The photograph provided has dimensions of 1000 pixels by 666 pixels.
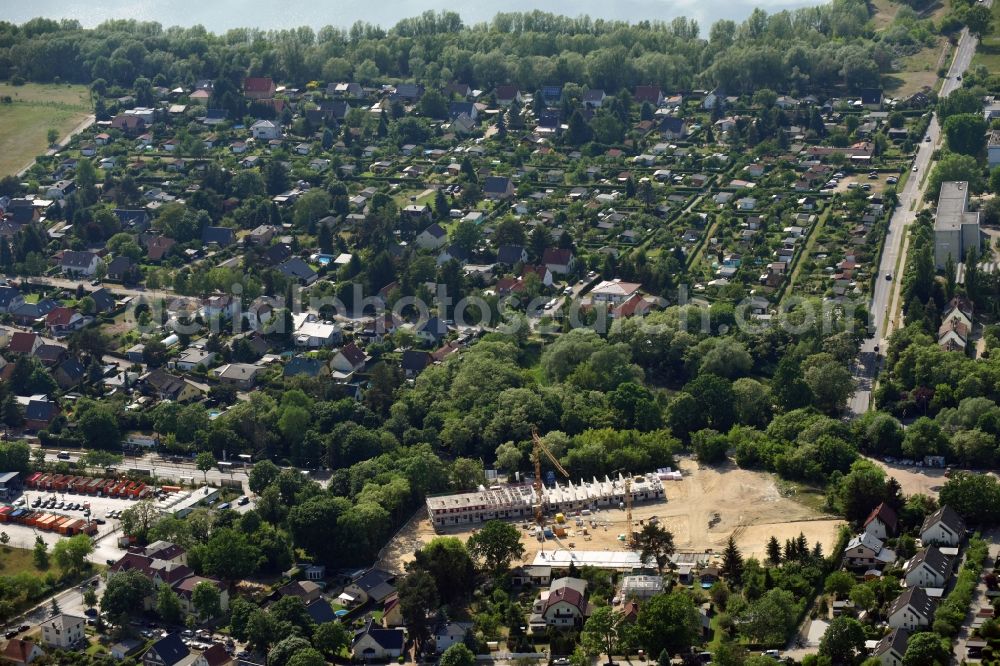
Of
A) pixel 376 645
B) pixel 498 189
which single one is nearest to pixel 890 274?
pixel 498 189

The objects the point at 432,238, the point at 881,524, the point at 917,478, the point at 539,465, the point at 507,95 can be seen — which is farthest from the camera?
the point at 507,95

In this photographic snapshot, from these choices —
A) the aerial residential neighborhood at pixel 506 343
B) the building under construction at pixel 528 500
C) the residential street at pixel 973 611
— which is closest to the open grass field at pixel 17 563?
the aerial residential neighborhood at pixel 506 343

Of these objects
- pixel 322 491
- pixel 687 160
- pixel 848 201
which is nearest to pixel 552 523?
pixel 322 491

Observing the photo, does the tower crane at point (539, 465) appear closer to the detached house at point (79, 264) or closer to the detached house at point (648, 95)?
the detached house at point (79, 264)

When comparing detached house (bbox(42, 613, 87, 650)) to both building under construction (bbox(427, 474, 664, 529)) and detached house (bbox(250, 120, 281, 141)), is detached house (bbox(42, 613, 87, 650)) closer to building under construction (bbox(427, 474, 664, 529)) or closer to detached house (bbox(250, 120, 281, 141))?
building under construction (bbox(427, 474, 664, 529))

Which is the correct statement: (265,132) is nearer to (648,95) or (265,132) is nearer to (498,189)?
(498,189)

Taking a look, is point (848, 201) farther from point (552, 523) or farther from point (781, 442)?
point (552, 523)
